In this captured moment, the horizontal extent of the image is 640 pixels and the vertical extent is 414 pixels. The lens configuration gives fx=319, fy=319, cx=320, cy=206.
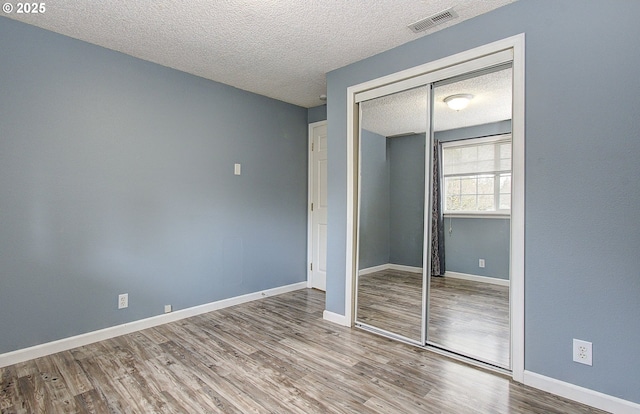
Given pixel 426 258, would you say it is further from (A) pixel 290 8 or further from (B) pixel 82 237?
(B) pixel 82 237

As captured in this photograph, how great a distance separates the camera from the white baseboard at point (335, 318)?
10.3 feet

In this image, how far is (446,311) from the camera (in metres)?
2.71

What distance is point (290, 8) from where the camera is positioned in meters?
2.21

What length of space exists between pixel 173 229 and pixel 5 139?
4.68ft

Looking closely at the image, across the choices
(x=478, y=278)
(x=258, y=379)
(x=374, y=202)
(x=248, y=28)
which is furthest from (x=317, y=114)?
(x=258, y=379)

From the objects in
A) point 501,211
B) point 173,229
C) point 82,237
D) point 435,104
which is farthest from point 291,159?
point 501,211

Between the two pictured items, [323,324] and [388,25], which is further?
[323,324]

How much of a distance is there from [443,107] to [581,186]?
3.77 feet

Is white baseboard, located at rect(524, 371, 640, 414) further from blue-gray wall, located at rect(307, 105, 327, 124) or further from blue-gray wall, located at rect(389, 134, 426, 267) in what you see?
blue-gray wall, located at rect(307, 105, 327, 124)

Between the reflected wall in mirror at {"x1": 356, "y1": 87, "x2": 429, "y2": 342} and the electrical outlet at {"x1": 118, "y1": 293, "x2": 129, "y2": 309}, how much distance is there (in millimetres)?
2158

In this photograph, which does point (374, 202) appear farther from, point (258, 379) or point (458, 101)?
point (258, 379)

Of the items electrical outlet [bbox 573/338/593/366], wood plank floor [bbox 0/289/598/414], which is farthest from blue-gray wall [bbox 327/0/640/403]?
wood plank floor [bbox 0/289/598/414]

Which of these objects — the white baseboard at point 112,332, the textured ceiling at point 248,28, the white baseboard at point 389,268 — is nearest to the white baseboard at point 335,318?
the white baseboard at point 389,268

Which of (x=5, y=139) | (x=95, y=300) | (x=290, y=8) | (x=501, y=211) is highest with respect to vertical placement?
(x=290, y=8)
